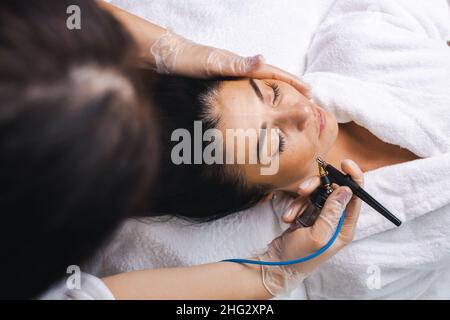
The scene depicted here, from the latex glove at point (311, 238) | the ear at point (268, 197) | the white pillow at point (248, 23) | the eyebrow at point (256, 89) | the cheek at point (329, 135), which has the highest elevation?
the white pillow at point (248, 23)

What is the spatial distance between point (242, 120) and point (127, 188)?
362 mm

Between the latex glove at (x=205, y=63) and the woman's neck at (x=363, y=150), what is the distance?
17cm

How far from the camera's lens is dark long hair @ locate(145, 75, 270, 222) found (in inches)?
34.7

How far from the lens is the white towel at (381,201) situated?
993mm

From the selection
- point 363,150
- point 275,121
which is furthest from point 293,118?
point 363,150

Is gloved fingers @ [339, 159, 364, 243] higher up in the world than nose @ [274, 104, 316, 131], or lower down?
lower down

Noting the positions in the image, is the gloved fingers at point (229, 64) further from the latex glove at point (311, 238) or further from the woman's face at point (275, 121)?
the latex glove at point (311, 238)

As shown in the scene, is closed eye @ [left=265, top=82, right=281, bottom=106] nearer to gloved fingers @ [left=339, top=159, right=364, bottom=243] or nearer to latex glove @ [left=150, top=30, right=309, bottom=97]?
latex glove @ [left=150, top=30, right=309, bottom=97]

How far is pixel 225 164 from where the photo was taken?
901 millimetres

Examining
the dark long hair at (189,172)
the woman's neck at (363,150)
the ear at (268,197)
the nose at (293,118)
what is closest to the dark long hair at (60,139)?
the dark long hair at (189,172)

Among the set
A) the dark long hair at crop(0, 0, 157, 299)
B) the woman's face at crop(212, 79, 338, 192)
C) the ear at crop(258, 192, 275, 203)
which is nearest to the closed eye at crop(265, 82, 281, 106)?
the woman's face at crop(212, 79, 338, 192)

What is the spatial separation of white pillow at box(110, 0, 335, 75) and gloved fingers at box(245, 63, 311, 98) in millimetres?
194
